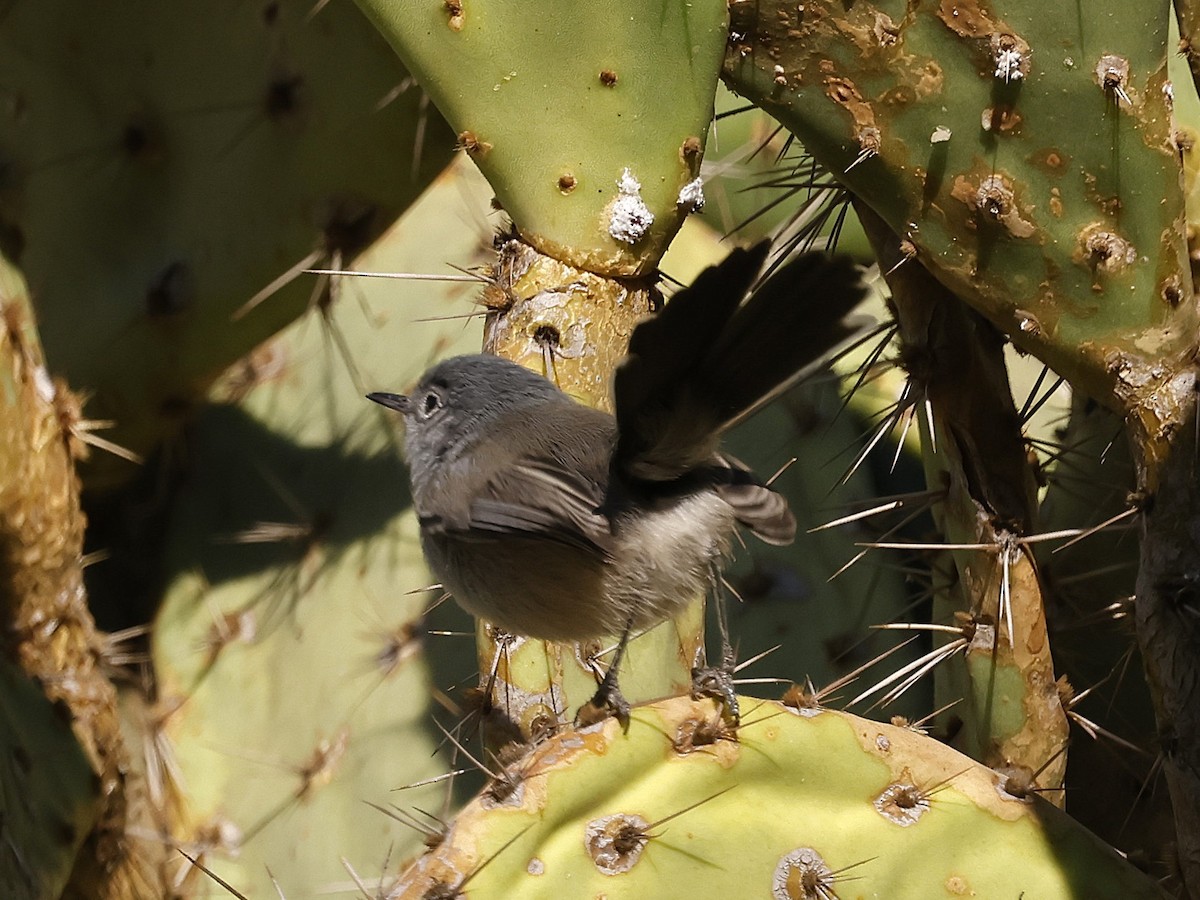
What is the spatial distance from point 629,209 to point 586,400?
28 cm

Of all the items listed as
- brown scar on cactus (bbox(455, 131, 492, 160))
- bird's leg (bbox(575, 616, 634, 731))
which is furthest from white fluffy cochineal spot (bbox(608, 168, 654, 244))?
bird's leg (bbox(575, 616, 634, 731))

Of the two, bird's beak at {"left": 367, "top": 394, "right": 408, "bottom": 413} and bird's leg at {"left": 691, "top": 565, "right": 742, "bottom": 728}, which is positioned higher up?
bird's beak at {"left": 367, "top": 394, "right": 408, "bottom": 413}

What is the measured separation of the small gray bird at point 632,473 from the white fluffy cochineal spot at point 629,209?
23cm

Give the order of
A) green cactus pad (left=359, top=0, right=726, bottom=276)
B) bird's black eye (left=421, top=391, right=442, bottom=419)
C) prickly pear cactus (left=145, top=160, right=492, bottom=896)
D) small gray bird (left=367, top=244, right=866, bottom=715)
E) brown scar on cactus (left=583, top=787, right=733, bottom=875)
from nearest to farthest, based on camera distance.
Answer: brown scar on cactus (left=583, top=787, right=733, bottom=875) < small gray bird (left=367, top=244, right=866, bottom=715) < green cactus pad (left=359, top=0, right=726, bottom=276) < bird's black eye (left=421, top=391, right=442, bottom=419) < prickly pear cactus (left=145, top=160, right=492, bottom=896)

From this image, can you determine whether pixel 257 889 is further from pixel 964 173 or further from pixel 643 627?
pixel 964 173

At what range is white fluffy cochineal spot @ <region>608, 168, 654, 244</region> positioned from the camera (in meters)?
1.70

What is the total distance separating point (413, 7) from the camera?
1.70m

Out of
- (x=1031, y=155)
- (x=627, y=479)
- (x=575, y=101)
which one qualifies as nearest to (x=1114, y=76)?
(x=1031, y=155)

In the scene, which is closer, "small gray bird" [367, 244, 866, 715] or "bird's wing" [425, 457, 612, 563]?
"small gray bird" [367, 244, 866, 715]

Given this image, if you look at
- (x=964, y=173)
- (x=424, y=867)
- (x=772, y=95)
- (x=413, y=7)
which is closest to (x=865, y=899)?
(x=424, y=867)

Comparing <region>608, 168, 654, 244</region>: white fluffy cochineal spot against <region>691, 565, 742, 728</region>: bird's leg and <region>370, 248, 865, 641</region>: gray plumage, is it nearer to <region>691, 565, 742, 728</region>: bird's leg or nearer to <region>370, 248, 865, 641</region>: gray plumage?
<region>370, 248, 865, 641</region>: gray plumage

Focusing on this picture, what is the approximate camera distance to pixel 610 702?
5.31ft

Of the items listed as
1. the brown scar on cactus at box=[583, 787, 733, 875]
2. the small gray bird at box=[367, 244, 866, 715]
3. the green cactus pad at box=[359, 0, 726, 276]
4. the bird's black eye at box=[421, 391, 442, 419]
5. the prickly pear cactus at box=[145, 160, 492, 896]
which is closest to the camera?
the brown scar on cactus at box=[583, 787, 733, 875]

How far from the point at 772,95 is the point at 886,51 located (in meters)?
0.15
